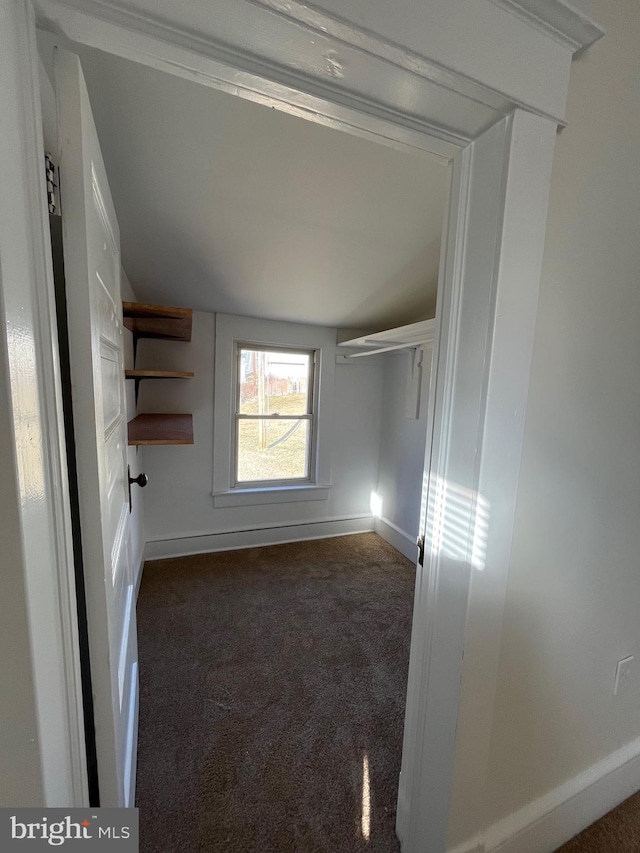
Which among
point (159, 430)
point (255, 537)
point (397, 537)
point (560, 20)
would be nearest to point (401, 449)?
point (397, 537)

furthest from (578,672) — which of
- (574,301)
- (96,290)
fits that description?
(96,290)

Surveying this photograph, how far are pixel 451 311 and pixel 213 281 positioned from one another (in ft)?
5.89

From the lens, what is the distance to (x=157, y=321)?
1948mm

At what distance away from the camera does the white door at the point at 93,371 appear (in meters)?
0.59

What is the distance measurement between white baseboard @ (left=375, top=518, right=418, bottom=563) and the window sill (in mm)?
603

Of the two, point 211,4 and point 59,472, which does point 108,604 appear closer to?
point 59,472

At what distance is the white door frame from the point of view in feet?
1.63

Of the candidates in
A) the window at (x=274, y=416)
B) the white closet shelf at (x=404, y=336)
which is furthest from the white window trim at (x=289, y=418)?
the white closet shelf at (x=404, y=336)

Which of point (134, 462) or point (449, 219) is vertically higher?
A: point (449, 219)

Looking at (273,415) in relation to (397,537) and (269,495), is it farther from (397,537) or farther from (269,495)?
(397,537)

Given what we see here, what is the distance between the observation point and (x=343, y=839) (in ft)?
3.51

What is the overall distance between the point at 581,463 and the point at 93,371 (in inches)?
44.4

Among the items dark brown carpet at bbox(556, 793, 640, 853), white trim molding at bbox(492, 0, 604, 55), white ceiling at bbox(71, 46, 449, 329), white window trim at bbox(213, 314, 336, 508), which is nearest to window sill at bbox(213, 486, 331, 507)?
white window trim at bbox(213, 314, 336, 508)

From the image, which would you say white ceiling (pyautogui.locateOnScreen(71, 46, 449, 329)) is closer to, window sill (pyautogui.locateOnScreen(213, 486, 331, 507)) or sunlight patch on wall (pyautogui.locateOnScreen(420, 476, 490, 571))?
sunlight patch on wall (pyautogui.locateOnScreen(420, 476, 490, 571))
